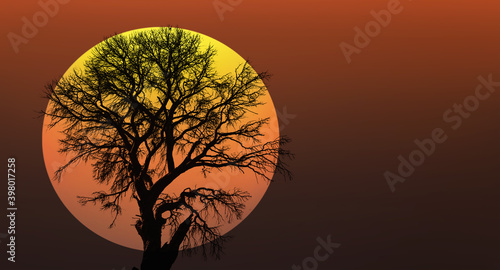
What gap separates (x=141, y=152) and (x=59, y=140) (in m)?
1.62

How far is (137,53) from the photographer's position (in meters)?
12.8

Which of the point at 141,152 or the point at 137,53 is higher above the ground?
the point at 137,53

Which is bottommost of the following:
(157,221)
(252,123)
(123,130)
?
(157,221)

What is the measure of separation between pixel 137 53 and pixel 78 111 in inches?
62.4

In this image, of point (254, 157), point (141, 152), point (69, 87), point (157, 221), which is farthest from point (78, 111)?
point (254, 157)

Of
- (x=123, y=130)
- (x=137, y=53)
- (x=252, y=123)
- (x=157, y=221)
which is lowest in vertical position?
(x=157, y=221)

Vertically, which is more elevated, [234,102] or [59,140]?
[59,140]

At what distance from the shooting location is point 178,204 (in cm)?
1263

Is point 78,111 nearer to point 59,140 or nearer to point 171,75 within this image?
point 59,140

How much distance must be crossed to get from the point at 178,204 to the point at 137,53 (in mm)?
2966

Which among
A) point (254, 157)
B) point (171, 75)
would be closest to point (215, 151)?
point (254, 157)

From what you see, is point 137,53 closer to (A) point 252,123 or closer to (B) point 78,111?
(B) point 78,111

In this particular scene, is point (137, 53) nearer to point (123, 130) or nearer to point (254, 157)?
point (123, 130)

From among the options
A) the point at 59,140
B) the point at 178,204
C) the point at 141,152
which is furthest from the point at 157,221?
the point at 59,140
